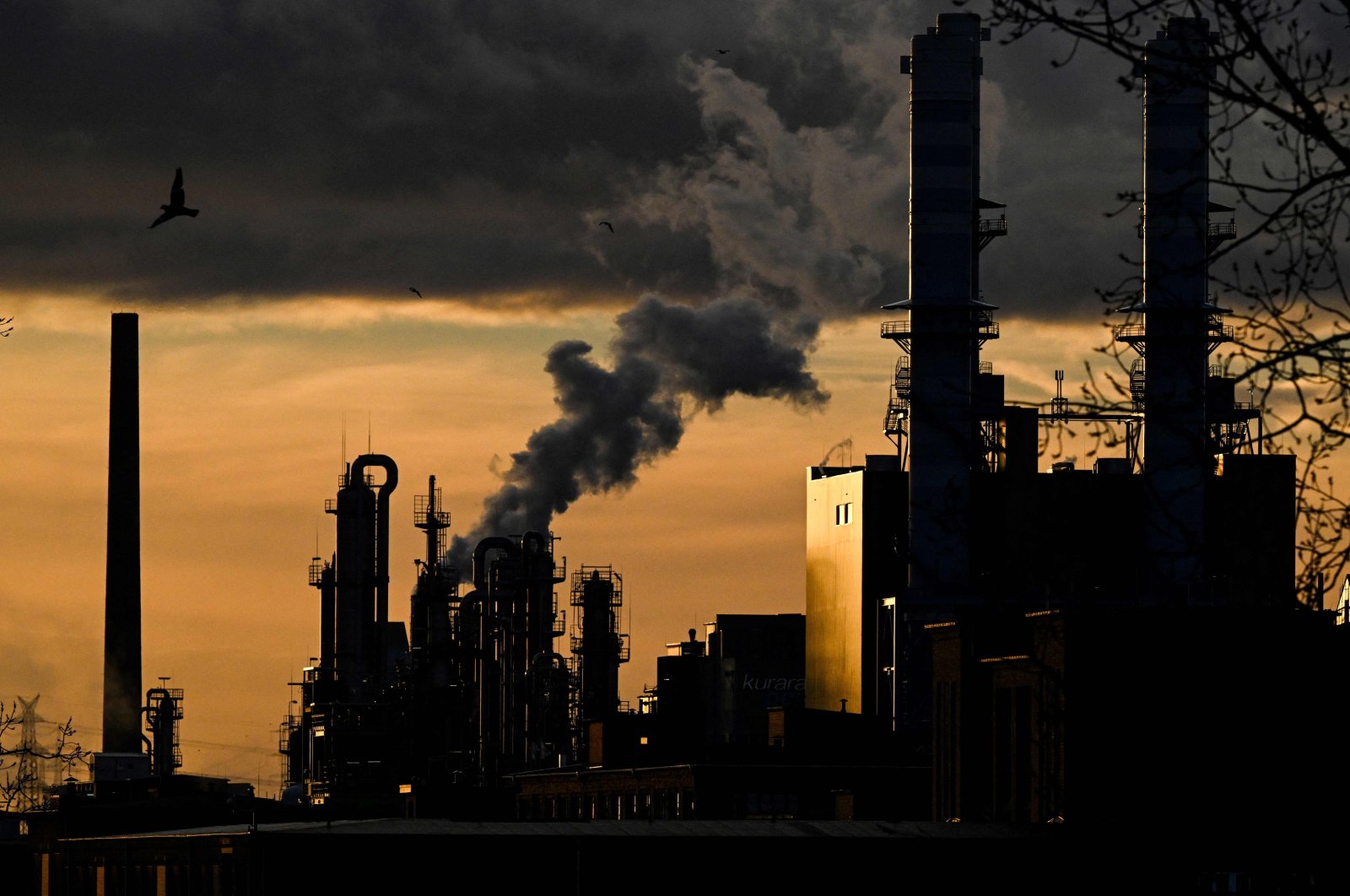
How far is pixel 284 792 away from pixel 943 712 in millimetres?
37371

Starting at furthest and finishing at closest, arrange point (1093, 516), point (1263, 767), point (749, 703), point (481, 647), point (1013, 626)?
point (749, 703), point (481, 647), point (1093, 516), point (1013, 626), point (1263, 767)

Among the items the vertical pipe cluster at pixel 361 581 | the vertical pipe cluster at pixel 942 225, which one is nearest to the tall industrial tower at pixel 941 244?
the vertical pipe cluster at pixel 942 225

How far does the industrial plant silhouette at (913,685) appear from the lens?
45.1 meters

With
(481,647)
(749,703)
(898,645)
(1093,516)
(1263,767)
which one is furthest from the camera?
(749,703)

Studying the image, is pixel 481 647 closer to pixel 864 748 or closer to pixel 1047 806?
pixel 864 748

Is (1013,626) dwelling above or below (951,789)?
above

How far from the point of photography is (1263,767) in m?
46.0

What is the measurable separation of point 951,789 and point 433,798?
20.8 metres

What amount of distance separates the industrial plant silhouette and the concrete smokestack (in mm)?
120

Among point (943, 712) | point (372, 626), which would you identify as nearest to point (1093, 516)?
point (943, 712)

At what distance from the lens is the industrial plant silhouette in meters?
45.1

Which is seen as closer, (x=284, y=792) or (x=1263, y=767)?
(x=1263, y=767)

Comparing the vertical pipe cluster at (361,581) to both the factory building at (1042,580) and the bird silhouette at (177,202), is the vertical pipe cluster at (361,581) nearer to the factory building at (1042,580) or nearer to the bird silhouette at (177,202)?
the factory building at (1042,580)

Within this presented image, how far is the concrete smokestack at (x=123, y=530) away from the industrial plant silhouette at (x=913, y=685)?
12cm
